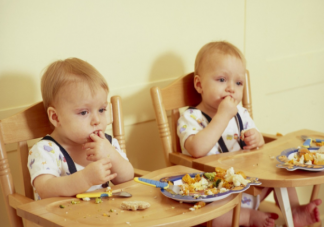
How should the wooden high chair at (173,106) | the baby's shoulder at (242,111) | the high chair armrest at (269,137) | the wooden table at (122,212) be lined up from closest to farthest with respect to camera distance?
1. the wooden table at (122,212)
2. the wooden high chair at (173,106)
3. the high chair armrest at (269,137)
4. the baby's shoulder at (242,111)

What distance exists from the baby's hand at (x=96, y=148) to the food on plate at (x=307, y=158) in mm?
550

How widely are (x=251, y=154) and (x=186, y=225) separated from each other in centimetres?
56

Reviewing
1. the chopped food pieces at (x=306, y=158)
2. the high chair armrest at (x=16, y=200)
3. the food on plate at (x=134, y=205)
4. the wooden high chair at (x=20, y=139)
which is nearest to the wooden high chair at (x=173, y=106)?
the wooden high chair at (x=20, y=139)

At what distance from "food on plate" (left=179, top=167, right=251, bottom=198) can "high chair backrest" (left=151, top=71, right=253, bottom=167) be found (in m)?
0.30

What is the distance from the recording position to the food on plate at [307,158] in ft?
4.04

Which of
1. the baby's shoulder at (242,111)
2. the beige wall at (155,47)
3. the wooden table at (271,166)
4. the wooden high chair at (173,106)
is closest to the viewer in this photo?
the wooden table at (271,166)

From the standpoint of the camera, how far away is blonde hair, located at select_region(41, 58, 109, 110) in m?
1.23

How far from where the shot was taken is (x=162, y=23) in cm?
174

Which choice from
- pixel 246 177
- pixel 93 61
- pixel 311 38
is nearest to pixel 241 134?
pixel 246 177

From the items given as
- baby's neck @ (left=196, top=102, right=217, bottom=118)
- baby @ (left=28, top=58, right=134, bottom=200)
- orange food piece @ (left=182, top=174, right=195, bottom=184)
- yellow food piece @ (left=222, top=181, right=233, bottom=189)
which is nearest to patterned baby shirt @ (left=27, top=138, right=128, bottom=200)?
baby @ (left=28, top=58, right=134, bottom=200)

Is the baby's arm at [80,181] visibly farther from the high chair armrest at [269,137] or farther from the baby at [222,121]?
the high chair armrest at [269,137]

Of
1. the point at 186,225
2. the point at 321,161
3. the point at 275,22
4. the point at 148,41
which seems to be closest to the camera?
the point at 186,225

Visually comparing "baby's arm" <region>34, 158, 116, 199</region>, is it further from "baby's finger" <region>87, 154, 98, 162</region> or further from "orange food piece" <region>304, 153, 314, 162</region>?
"orange food piece" <region>304, 153, 314, 162</region>

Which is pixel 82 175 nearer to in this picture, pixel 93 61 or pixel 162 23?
pixel 93 61
